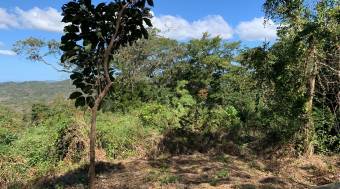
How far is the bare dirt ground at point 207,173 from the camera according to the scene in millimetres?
8258

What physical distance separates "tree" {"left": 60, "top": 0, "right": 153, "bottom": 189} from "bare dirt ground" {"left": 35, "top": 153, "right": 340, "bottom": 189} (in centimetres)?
338

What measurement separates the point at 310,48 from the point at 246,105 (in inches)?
215

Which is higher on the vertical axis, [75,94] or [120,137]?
[75,94]

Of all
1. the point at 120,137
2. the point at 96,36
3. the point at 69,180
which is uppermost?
the point at 96,36

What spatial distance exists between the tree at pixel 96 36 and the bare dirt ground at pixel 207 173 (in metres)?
3.38

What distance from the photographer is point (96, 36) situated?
16.1ft

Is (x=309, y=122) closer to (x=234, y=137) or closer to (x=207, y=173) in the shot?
(x=234, y=137)

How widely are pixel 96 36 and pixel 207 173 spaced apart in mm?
5017

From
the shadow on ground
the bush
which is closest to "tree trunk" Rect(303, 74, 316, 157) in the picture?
the bush

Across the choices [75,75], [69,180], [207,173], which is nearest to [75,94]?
[75,75]

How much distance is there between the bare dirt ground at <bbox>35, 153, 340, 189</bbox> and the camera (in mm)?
8258

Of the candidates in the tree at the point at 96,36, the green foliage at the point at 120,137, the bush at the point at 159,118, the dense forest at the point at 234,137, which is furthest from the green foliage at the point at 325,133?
the tree at the point at 96,36

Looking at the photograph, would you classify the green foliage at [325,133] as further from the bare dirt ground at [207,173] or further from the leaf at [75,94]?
the leaf at [75,94]

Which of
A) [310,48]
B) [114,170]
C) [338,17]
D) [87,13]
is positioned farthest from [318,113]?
[87,13]
